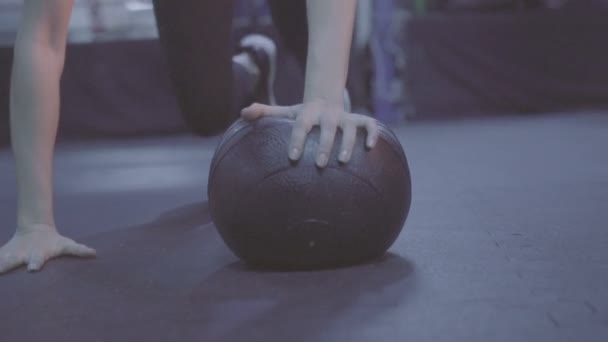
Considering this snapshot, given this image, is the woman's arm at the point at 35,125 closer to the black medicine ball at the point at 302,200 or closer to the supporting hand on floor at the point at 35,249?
the supporting hand on floor at the point at 35,249

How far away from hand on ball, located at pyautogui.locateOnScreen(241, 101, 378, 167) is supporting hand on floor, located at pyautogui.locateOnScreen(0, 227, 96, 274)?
580 millimetres

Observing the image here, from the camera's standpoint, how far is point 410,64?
5.53m

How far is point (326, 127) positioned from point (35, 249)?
2.27ft

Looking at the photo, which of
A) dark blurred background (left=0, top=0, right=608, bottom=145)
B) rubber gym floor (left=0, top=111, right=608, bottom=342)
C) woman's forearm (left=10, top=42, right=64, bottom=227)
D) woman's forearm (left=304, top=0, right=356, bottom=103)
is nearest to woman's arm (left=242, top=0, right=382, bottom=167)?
woman's forearm (left=304, top=0, right=356, bottom=103)

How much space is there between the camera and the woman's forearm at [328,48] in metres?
1.42

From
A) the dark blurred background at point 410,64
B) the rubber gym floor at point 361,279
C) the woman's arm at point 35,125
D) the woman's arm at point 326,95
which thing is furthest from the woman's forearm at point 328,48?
the dark blurred background at point 410,64

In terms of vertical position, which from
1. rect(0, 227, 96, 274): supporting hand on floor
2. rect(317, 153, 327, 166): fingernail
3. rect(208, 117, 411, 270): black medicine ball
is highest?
rect(317, 153, 327, 166): fingernail

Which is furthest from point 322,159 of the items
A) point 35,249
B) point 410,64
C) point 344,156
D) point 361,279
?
point 410,64

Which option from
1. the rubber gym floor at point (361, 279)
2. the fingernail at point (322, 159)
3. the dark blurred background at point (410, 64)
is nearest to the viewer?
the rubber gym floor at point (361, 279)

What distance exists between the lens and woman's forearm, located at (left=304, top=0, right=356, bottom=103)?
1415 millimetres

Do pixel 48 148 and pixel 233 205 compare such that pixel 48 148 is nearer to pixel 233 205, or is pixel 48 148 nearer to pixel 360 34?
pixel 233 205

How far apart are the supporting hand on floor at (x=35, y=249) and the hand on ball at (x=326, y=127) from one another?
1.90 ft

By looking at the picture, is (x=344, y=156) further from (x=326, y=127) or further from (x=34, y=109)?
(x=34, y=109)

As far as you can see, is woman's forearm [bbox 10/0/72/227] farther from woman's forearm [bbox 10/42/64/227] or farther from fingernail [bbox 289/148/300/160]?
fingernail [bbox 289/148/300/160]
